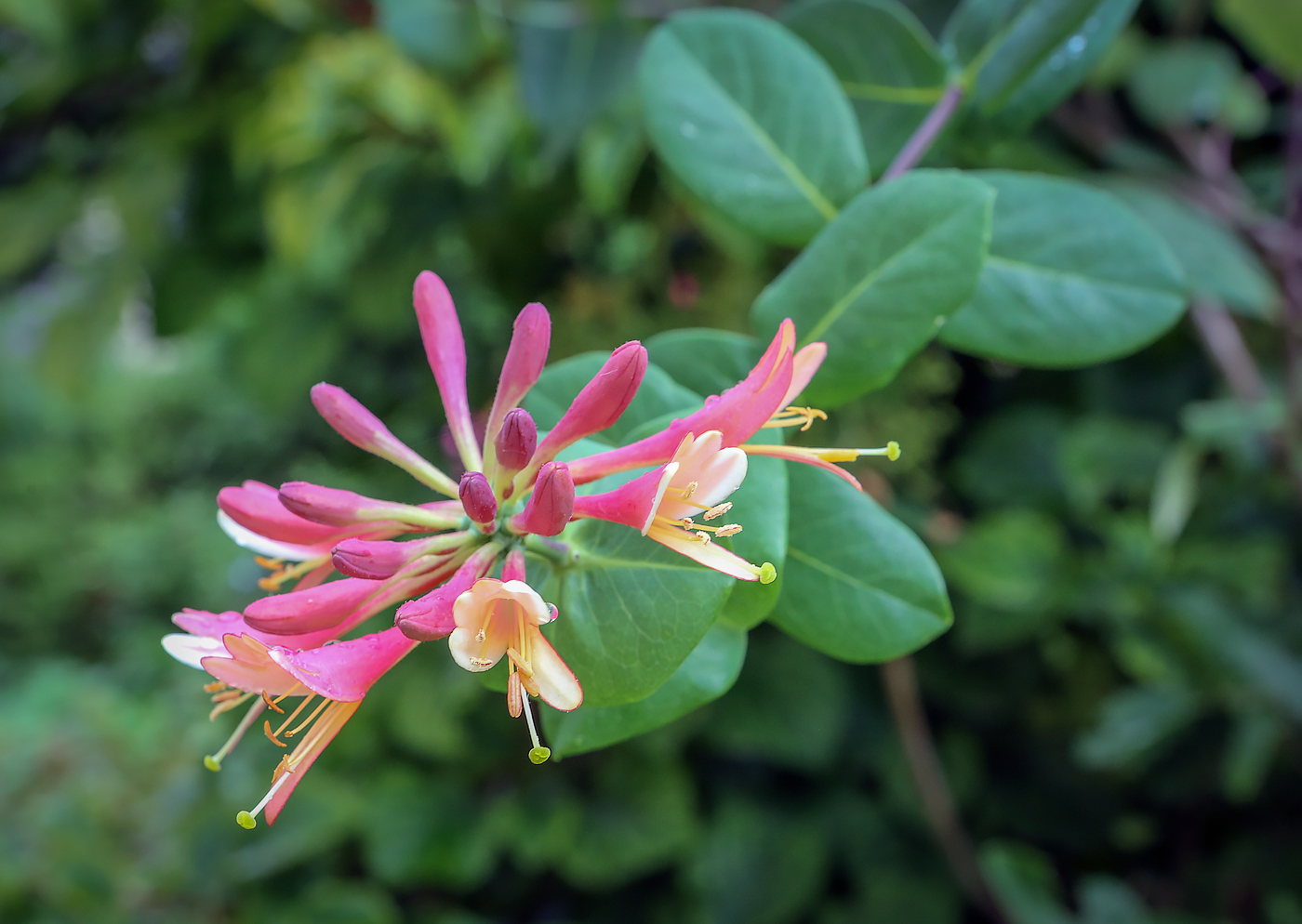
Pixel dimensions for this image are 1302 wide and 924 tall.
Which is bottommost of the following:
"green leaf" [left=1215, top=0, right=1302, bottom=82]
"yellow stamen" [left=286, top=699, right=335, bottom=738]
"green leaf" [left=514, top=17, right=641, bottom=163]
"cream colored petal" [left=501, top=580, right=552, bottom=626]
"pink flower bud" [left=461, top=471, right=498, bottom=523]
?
"yellow stamen" [left=286, top=699, right=335, bottom=738]

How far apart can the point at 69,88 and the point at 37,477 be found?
2942 mm

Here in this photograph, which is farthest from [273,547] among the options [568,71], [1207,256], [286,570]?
[1207,256]

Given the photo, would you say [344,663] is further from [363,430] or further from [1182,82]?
[1182,82]

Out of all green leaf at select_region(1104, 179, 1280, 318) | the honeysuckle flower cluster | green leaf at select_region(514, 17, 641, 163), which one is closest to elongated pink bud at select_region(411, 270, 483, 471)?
the honeysuckle flower cluster

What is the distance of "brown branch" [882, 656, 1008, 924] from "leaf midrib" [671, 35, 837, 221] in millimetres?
628

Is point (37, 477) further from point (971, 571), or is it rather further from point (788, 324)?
point (788, 324)

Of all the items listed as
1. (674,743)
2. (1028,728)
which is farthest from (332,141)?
(1028,728)

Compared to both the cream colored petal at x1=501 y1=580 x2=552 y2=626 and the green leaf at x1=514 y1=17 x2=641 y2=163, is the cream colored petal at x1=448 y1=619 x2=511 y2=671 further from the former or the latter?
the green leaf at x1=514 y1=17 x2=641 y2=163

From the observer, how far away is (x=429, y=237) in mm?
994

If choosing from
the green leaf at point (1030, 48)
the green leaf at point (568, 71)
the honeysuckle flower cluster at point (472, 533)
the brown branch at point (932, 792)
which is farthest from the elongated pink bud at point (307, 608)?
the brown branch at point (932, 792)

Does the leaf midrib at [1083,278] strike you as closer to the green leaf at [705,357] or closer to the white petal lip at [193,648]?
the green leaf at [705,357]

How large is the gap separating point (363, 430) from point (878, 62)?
337 mm

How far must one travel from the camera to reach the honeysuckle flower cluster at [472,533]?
0.28 metres

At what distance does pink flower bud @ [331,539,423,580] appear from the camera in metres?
0.30
